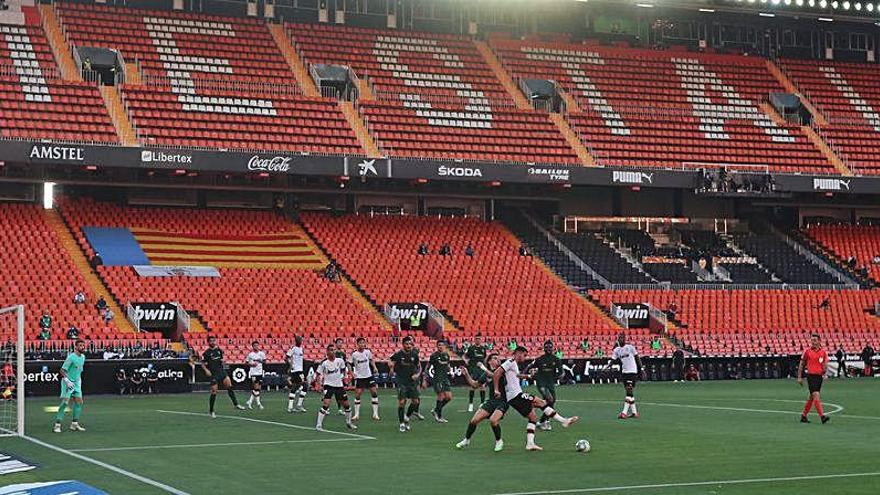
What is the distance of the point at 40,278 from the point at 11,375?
13.1 m

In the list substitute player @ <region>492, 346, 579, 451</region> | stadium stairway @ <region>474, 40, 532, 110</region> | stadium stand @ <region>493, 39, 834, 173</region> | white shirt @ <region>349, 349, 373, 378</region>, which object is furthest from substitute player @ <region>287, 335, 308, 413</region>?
stadium stairway @ <region>474, 40, 532, 110</region>

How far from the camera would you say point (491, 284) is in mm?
58656

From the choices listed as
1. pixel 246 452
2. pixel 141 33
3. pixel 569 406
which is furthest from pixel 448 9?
pixel 246 452

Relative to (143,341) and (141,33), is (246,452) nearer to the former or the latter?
(143,341)

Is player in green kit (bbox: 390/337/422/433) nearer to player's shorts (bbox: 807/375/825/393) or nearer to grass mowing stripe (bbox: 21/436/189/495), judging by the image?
grass mowing stripe (bbox: 21/436/189/495)

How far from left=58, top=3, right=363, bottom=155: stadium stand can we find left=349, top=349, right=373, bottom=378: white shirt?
27945mm

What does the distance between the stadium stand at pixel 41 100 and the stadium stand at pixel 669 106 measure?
23602 millimetres

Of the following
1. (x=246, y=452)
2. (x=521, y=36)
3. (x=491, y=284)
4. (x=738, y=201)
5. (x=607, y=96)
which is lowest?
(x=246, y=452)

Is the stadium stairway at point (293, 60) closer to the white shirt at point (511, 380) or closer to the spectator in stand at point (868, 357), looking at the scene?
the spectator in stand at point (868, 357)

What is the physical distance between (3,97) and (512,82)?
26760 mm

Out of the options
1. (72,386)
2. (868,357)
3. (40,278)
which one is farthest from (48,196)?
(868,357)

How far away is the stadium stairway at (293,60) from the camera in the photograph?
64.1 metres

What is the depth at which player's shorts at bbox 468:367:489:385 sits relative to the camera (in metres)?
31.6

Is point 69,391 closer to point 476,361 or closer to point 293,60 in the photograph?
point 476,361
